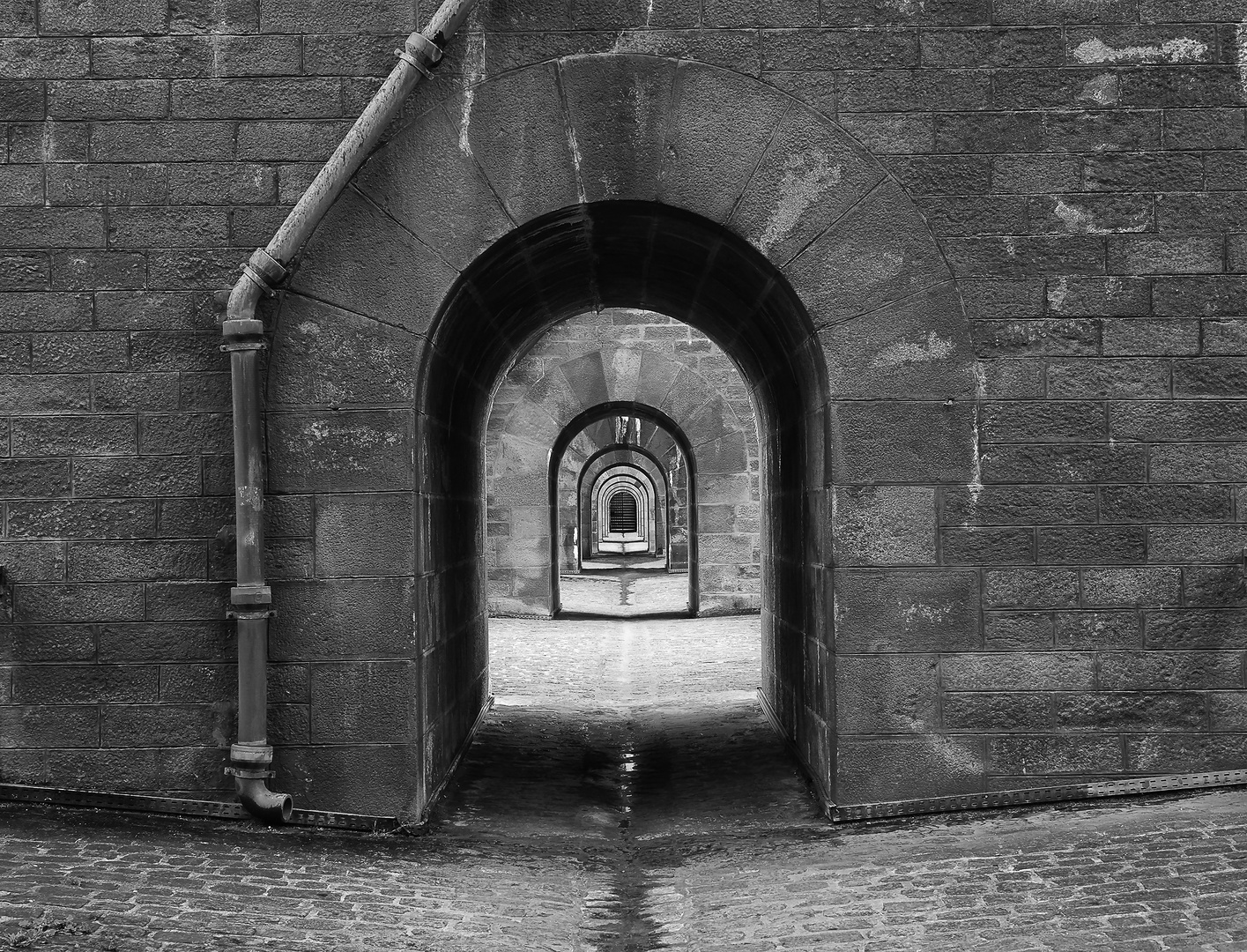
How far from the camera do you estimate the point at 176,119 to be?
505 cm

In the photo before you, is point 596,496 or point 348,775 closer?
point 348,775

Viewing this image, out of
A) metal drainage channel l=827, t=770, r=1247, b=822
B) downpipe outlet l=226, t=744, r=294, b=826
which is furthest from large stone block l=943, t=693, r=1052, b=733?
downpipe outlet l=226, t=744, r=294, b=826

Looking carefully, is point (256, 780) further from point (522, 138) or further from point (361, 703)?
point (522, 138)

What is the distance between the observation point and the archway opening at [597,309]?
210 inches

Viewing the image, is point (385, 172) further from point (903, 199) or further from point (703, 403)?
point (703, 403)

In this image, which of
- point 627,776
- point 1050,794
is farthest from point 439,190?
point 1050,794

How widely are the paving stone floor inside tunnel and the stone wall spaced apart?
0.34m

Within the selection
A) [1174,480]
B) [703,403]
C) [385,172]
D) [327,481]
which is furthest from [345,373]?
[703,403]

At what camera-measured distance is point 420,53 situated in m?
4.86

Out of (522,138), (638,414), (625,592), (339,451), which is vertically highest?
(522,138)

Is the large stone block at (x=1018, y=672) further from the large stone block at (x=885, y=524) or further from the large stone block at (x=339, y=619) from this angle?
the large stone block at (x=339, y=619)

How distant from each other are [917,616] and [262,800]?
2631 millimetres

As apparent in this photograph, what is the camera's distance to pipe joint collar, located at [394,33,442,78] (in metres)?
4.83

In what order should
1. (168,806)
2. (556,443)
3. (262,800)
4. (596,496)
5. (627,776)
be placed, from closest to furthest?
(262,800) → (168,806) → (627,776) → (556,443) → (596,496)
